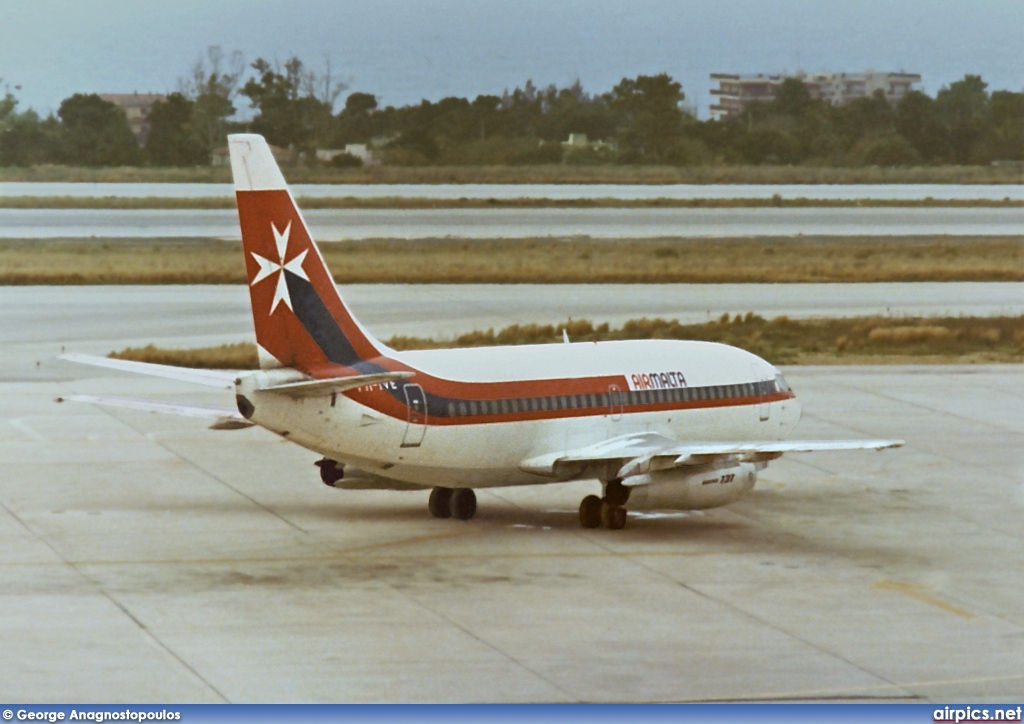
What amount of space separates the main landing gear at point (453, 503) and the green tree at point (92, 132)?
60260mm

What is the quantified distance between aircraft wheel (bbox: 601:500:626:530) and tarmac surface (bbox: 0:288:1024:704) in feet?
1.42

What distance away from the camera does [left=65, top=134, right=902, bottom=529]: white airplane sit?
29406 millimetres

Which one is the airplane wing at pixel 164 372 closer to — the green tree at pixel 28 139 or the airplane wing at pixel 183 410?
the airplane wing at pixel 183 410

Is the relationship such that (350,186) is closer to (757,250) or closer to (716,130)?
(757,250)

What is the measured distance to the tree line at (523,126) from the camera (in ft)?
272

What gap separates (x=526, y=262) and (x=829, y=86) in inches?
1123

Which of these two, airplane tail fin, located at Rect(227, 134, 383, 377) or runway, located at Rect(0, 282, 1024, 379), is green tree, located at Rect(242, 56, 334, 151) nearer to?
runway, located at Rect(0, 282, 1024, 379)

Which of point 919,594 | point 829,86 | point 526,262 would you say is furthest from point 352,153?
point 919,594

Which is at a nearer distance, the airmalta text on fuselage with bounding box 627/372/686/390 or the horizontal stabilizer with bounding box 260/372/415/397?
the horizontal stabilizer with bounding box 260/372/415/397

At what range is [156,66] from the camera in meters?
69.4

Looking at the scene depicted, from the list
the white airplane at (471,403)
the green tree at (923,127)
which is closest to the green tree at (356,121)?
the green tree at (923,127)

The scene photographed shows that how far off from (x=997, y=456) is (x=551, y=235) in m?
52.1

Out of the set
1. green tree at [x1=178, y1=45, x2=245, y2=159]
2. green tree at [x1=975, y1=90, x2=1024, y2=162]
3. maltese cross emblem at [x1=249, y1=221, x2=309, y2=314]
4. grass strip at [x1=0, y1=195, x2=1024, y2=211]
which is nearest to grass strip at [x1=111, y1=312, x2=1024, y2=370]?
green tree at [x1=178, y1=45, x2=245, y2=159]

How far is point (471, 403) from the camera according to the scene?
3178 cm
